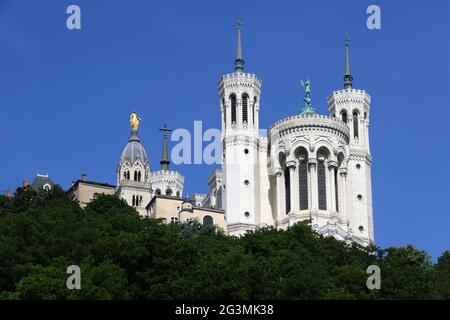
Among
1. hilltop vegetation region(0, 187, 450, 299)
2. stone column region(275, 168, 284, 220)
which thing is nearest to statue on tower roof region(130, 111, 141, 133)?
stone column region(275, 168, 284, 220)

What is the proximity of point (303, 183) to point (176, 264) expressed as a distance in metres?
52.1

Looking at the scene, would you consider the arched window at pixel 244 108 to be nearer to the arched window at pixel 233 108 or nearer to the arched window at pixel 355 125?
the arched window at pixel 233 108

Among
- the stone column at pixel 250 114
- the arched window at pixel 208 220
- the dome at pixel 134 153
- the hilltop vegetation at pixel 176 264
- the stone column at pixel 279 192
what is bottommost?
the hilltop vegetation at pixel 176 264

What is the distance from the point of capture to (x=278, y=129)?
400 feet

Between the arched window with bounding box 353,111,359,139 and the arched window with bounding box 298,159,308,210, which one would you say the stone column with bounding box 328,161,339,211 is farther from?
the arched window with bounding box 353,111,359,139

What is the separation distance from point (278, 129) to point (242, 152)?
468cm

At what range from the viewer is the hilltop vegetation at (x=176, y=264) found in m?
61.2

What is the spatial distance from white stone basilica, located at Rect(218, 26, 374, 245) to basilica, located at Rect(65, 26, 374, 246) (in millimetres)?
107

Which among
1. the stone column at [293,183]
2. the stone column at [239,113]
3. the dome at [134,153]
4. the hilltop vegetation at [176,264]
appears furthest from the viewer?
the dome at [134,153]

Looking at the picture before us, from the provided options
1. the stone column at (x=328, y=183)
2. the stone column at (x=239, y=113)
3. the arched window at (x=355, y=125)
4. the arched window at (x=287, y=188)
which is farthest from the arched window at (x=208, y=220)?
the arched window at (x=355, y=125)

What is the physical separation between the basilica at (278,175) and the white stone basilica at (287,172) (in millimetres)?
107

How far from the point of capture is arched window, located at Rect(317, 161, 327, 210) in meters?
118

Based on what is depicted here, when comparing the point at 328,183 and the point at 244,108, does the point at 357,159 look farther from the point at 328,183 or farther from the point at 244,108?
the point at 244,108
